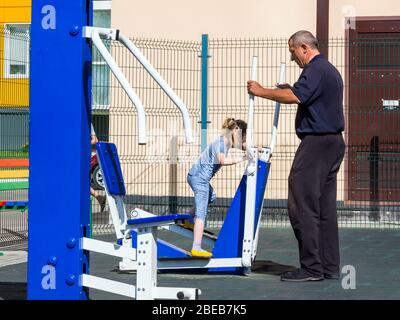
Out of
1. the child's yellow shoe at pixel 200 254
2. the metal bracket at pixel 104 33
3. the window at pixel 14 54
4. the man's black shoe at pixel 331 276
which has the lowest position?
the man's black shoe at pixel 331 276

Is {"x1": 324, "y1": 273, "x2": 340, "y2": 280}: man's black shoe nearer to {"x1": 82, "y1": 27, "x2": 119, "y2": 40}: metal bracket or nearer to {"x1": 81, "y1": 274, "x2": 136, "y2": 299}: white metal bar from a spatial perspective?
{"x1": 81, "y1": 274, "x2": 136, "y2": 299}: white metal bar

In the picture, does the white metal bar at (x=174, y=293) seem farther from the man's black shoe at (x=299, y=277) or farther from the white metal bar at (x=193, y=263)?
the white metal bar at (x=193, y=263)

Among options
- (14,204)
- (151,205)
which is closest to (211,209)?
(151,205)

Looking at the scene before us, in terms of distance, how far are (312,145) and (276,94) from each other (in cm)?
56

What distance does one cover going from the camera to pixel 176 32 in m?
16.9

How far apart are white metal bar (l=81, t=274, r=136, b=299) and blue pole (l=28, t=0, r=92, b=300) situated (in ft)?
0.30

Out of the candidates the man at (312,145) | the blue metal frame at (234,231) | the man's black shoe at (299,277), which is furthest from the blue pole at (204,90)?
the man's black shoe at (299,277)

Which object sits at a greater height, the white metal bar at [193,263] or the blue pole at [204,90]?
the blue pole at [204,90]

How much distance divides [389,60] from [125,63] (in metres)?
4.00

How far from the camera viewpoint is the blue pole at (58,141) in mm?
6316

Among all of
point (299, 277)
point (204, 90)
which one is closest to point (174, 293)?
point (299, 277)

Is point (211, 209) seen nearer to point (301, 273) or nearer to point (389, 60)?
point (389, 60)
